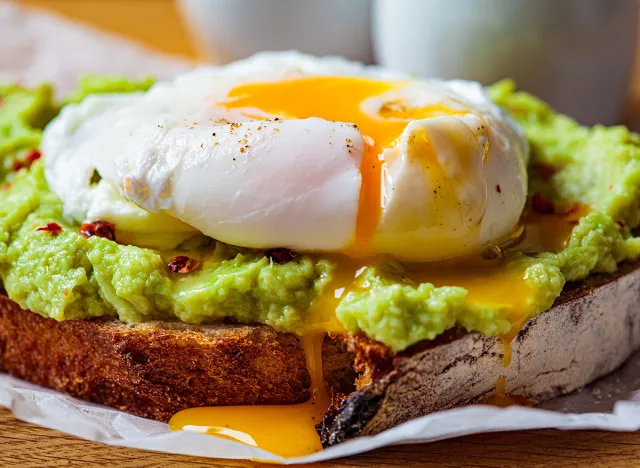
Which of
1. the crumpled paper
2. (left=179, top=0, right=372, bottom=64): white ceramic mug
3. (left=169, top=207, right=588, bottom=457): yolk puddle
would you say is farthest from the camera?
(left=179, top=0, right=372, bottom=64): white ceramic mug

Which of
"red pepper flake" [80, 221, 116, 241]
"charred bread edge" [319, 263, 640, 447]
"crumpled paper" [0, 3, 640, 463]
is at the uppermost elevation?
"red pepper flake" [80, 221, 116, 241]

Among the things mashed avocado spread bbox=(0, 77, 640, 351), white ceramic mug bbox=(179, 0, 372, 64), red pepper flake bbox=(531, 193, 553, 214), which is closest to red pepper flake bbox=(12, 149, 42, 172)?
mashed avocado spread bbox=(0, 77, 640, 351)

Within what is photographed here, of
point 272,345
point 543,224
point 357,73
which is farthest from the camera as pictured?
point 357,73

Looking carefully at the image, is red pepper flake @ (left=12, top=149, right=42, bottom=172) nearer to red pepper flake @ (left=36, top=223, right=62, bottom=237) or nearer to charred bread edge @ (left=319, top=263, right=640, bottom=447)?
red pepper flake @ (left=36, top=223, right=62, bottom=237)

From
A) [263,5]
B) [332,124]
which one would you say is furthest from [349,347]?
[263,5]

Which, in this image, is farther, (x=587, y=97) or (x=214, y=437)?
(x=587, y=97)

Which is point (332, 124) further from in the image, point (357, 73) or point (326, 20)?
point (326, 20)

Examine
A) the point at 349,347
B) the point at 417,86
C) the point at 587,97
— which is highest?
the point at 587,97
